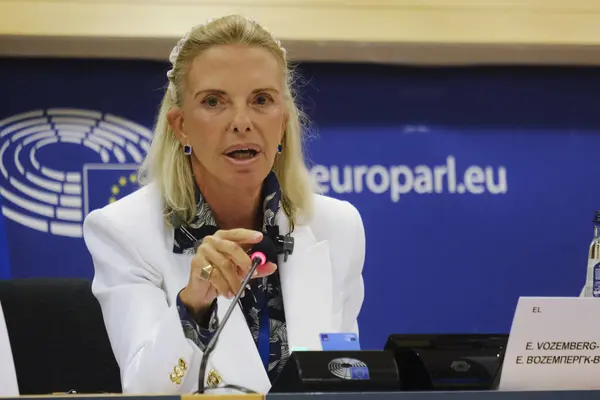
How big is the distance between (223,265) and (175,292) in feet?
1.40

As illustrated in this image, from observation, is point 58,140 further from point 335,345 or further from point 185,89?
point 335,345

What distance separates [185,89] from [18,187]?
1185mm

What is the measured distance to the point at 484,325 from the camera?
3.13 m

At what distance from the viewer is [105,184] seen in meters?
3.00

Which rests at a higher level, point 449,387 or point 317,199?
point 317,199

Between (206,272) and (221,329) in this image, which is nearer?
(221,329)

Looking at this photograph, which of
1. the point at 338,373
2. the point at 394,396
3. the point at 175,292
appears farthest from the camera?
the point at 175,292

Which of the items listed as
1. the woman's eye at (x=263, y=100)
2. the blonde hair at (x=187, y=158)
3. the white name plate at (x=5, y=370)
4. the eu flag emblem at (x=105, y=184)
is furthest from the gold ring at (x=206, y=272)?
the eu flag emblem at (x=105, y=184)

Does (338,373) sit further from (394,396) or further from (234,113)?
(234,113)

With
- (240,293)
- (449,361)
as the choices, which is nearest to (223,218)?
(240,293)

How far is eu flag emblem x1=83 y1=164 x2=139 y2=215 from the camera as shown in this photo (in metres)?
2.99

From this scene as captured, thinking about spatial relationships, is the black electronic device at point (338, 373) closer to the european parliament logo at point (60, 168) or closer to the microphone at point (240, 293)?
the microphone at point (240, 293)

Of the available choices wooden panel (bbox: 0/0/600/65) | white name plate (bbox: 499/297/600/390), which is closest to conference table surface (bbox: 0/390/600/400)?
white name plate (bbox: 499/297/600/390)

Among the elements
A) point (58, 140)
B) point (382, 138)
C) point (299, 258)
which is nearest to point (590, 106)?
point (382, 138)
